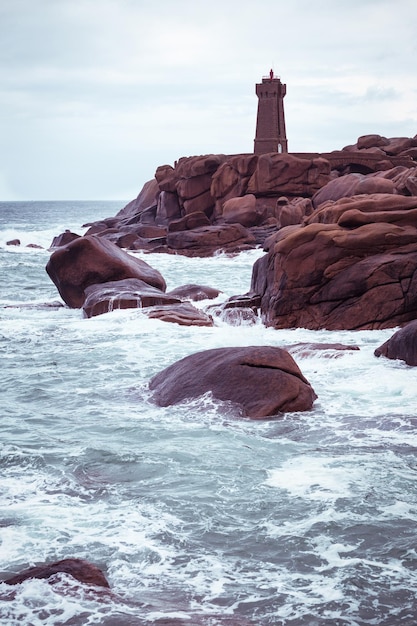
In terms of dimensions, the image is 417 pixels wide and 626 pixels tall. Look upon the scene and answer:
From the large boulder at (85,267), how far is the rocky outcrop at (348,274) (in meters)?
3.73

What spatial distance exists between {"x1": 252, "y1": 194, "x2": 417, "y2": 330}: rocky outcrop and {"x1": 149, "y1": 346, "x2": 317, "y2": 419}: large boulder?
16.0 ft

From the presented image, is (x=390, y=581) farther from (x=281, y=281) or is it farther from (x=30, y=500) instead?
(x=281, y=281)

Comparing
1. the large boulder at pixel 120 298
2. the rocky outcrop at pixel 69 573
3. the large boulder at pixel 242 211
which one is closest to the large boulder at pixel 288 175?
the large boulder at pixel 242 211

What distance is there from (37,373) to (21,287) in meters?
13.5

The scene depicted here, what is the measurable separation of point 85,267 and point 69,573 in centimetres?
1312

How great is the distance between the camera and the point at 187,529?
615 centimetres

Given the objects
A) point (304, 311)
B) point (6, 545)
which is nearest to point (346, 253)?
point (304, 311)

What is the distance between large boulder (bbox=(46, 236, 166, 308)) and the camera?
58.7 ft

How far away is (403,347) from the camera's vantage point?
11438 millimetres

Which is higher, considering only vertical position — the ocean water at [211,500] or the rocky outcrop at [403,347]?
the rocky outcrop at [403,347]

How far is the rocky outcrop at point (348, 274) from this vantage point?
1422 cm

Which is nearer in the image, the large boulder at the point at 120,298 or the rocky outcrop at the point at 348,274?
the rocky outcrop at the point at 348,274

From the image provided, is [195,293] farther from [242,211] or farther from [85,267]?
[242,211]

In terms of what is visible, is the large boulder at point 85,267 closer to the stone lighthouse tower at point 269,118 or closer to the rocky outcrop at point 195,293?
the rocky outcrop at point 195,293
